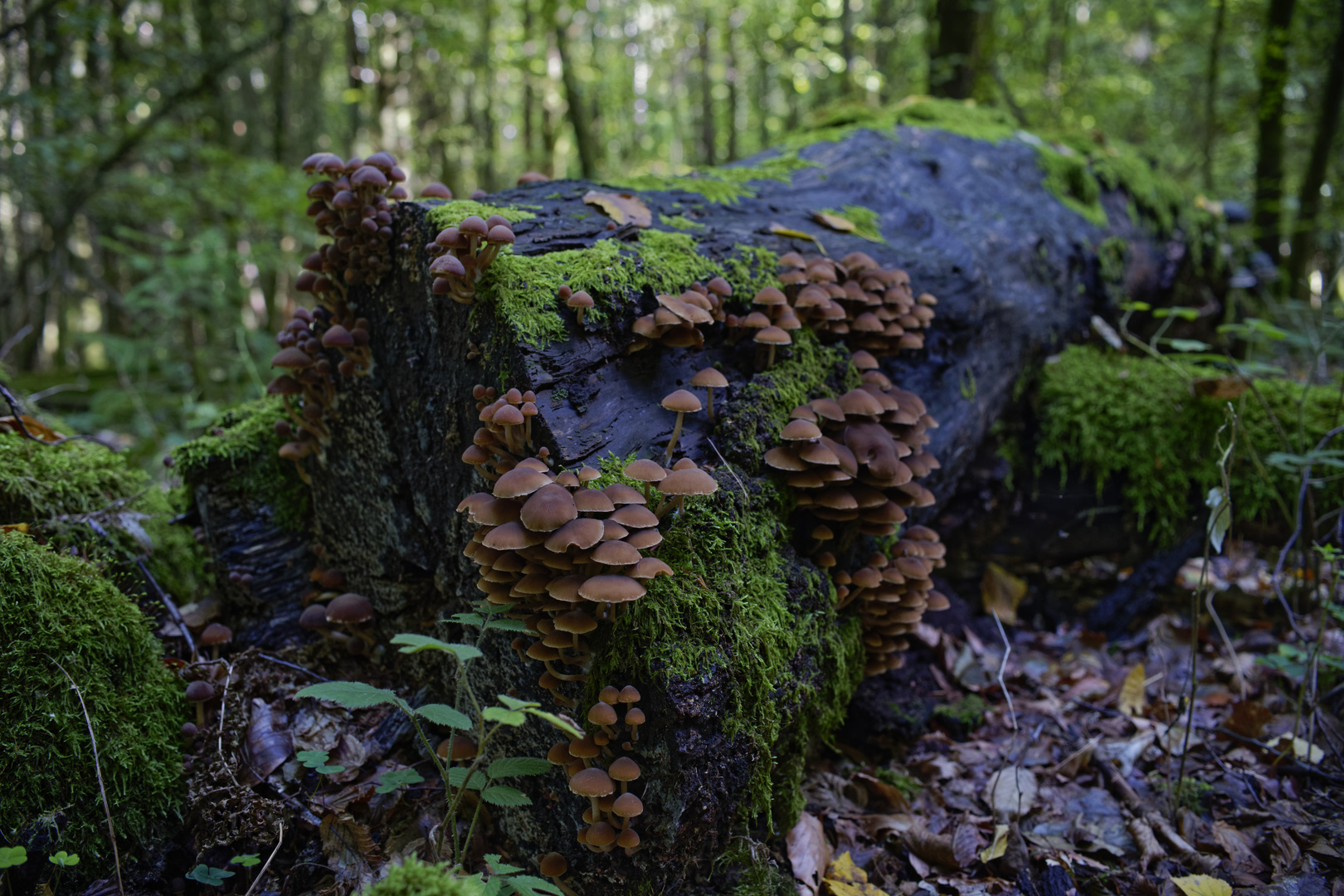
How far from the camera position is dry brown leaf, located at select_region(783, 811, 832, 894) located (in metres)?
2.87

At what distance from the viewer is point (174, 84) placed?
967 cm

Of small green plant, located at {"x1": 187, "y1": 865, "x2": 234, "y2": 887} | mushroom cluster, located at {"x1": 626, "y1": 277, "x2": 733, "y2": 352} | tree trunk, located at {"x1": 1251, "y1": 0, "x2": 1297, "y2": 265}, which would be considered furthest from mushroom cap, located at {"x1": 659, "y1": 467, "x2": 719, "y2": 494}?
tree trunk, located at {"x1": 1251, "y1": 0, "x2": 1297, "y2": 265}

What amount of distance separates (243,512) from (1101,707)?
5259 mm

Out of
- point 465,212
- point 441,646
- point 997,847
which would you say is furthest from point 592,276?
point 997,847

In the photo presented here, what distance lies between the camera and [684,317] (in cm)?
292

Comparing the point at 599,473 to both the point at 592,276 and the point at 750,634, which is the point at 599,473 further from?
the point at 592,276

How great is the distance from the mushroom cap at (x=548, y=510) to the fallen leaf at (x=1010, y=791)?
248 centimetres

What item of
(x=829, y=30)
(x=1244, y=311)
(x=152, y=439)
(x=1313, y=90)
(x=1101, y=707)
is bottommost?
(x=1101, y=707)

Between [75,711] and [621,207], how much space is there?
3.40 metres

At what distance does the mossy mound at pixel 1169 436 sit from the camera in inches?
182

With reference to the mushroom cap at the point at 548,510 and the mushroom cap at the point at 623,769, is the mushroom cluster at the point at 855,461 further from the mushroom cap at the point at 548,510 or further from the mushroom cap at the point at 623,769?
the mushroom cap at the point at 623,769

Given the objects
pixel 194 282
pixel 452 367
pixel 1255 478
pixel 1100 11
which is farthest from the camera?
pixel 1100 11

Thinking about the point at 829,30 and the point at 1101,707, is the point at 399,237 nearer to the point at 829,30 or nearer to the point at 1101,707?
the point at 1101,707

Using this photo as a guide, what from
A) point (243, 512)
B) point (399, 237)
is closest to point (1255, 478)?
point (399, 237)
